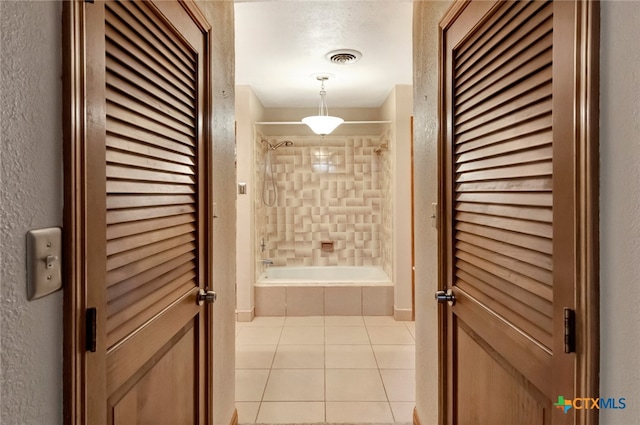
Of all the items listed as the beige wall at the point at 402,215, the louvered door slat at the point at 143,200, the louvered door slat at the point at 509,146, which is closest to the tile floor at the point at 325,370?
the beige wall at the point at 402,215

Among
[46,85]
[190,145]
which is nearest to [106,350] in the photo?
[46,85]

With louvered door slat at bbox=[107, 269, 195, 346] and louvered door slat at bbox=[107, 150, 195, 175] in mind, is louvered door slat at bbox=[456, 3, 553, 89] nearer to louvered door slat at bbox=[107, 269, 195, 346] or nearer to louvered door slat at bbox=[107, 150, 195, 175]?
louvered door slat at bbox=[107, 150, 195, 175]

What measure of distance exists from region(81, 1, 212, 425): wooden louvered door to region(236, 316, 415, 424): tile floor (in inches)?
35.4

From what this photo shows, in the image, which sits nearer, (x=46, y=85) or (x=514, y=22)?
(x=46, y=85)

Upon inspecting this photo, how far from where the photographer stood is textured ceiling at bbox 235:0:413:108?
2406 mm

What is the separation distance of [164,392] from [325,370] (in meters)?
1.74

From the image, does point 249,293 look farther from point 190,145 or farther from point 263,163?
point 190,145

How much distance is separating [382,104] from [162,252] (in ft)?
12.7

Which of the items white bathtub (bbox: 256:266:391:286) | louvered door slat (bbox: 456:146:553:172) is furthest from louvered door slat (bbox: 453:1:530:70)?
white bathtub (bbox: 256:266:391:286)

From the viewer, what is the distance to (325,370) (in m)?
2.75

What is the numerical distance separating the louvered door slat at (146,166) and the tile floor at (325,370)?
1.30 metres

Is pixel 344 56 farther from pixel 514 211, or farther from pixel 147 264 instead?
pixel 147 264

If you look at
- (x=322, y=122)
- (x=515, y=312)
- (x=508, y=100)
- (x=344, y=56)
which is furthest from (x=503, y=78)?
(x=322, y=122)

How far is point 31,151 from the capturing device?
641 mm
